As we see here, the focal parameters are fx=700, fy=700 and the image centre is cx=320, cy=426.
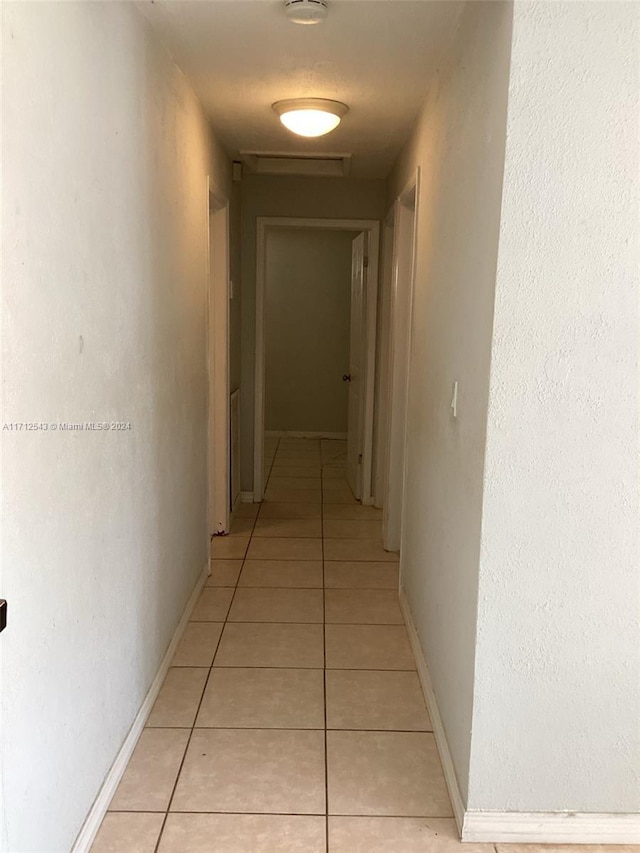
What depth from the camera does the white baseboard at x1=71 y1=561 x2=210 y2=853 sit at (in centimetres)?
181

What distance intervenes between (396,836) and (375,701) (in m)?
0.66

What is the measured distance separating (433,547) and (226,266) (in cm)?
221

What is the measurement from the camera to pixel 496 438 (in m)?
1.75

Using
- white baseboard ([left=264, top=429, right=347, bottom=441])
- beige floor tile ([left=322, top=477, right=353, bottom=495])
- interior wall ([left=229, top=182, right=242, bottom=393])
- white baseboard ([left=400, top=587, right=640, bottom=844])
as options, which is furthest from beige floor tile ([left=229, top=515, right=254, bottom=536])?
white baseboard ([left=264, top=429, right=347, bottom=441])

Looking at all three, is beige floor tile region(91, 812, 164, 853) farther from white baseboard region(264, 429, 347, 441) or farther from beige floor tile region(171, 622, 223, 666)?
white baseboard region(264, 429, 347, 441)

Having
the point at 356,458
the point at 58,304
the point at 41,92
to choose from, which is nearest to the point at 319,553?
the point at 356,458

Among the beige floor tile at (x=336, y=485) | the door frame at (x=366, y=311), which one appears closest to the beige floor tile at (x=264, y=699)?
the door frame at (x=366, y=311)

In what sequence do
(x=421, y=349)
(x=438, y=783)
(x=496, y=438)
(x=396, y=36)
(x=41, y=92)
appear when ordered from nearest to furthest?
(x=41, y=92), (x=496, y=438), (x=438, y=783), (x=396, y=36), (x=421, y=349)

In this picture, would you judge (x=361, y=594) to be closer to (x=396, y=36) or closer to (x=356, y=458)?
(x=356, y=458)

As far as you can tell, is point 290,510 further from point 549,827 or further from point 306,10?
point 306,10

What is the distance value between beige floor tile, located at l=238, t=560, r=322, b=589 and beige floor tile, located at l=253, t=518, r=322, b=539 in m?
0.44

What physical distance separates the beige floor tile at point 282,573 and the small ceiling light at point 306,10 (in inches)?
99.0

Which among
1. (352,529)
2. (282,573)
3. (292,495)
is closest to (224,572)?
(282,573)

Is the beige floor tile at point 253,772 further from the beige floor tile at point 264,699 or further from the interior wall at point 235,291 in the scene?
the interior wall at point 235,291
